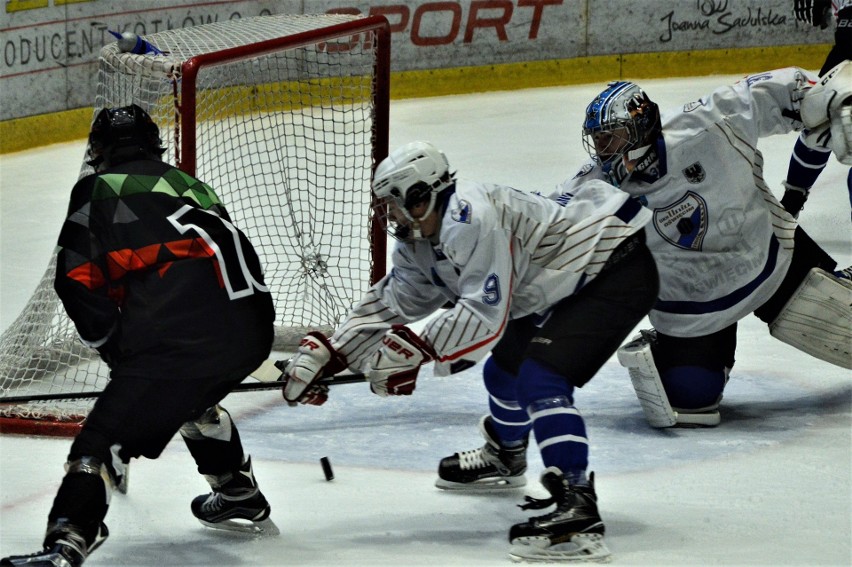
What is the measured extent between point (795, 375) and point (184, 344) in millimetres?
2405

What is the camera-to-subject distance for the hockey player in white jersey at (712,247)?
4.13m

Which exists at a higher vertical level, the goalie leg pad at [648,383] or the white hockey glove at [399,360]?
the white hockey glove at [399,360]

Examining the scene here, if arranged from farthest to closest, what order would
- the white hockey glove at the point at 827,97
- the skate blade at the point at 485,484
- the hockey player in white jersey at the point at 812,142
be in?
the hockey player in white jersey at the point at 812,142, the white hockey glove at the point at 827,97, the skate blade at the point at 485,484

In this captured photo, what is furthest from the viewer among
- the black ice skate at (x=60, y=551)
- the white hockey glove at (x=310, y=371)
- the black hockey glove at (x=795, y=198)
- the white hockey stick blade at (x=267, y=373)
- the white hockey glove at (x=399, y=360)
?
the black hockey glove at (x=795, y=198)

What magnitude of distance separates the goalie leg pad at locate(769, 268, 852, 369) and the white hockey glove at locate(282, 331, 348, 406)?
159 cm

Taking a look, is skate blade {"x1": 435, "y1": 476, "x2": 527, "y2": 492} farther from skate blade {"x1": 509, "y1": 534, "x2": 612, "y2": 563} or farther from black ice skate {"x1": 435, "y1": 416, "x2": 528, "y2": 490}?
skate blade {"x1": 509, "y1": 534, "x2": 612, "y2": 563}

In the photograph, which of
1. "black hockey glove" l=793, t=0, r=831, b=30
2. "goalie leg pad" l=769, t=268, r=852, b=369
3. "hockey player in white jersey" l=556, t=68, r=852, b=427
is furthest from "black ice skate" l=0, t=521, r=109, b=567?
"black hockey glove" l=793, t=0, r=831, b=30

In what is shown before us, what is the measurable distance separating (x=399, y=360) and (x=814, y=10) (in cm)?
297

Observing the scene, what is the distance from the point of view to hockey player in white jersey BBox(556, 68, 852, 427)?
4129 mm

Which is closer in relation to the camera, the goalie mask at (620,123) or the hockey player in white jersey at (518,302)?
the hockey player in white jersey at (518,302)

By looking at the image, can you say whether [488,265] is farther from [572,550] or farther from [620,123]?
[620,123]

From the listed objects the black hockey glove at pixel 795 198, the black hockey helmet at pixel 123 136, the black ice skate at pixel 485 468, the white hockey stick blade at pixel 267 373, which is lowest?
the white hockey stick blade at pixel 267 373

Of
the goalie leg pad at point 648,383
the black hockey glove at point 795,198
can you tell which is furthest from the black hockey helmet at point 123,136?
the black hockey glove at point 795,198

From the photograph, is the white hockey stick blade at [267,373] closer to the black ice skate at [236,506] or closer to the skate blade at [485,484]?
the skate blade at [485,484]
